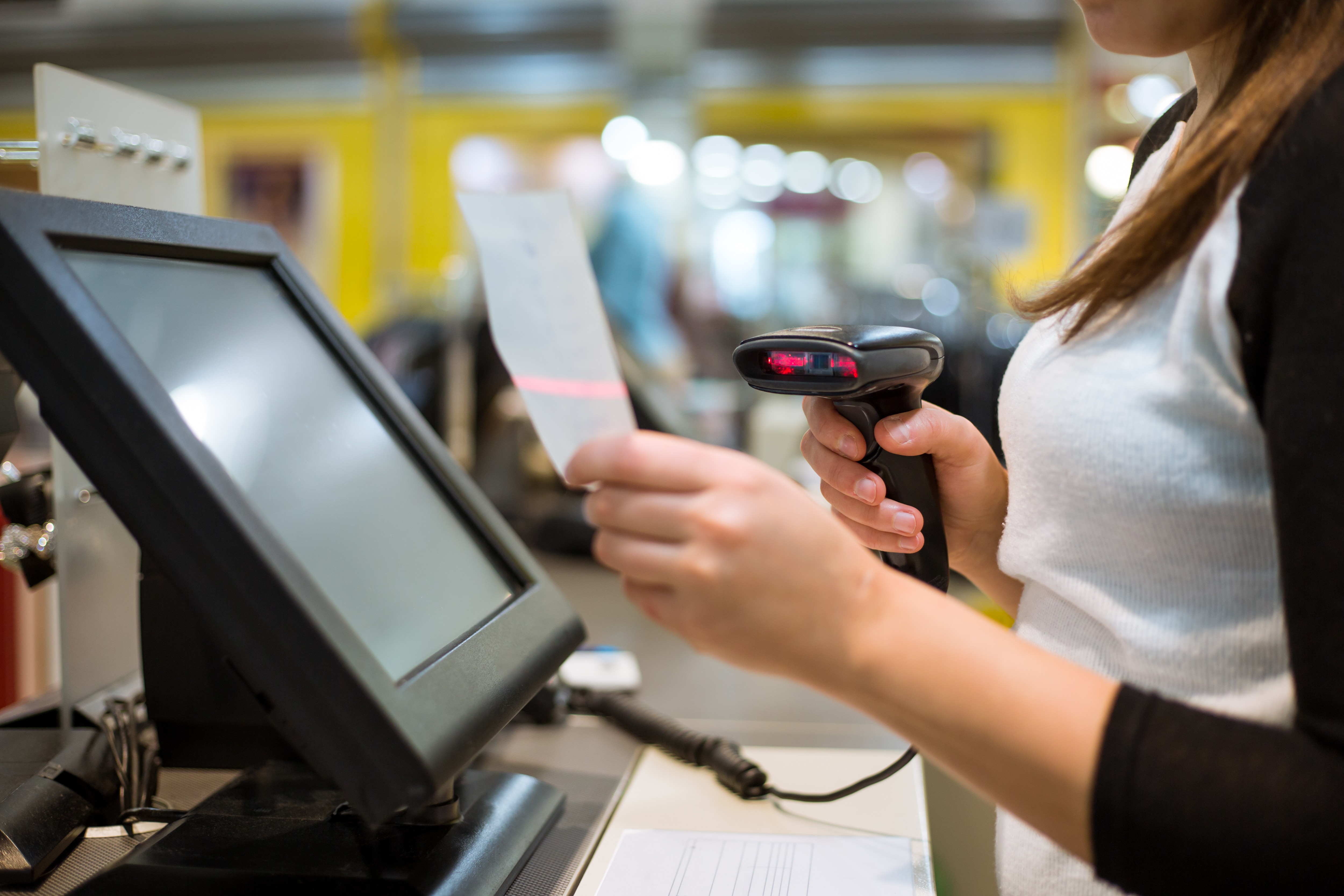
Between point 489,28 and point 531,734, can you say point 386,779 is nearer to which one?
point 531,734

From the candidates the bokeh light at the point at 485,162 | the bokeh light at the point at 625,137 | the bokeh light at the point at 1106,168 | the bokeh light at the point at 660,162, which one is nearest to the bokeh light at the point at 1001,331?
the bokeh light at the point at 1106,168

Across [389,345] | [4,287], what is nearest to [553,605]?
[4,287]

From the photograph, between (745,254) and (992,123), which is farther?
(745,254)

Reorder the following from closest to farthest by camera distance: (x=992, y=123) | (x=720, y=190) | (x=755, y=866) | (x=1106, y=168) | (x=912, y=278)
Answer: (x=755, y=866) < (x=1106, y=168) < (x=912, y=278) < (x=992, y=123) < (x=720, y=190)

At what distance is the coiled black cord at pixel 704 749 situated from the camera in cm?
77

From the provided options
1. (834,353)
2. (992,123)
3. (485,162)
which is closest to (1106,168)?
(992,123)

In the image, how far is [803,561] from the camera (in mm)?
439

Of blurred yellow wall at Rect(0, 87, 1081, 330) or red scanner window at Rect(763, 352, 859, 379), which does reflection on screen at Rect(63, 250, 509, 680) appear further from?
blurred yellow wall at Rect(0, 87, 1081, 330)

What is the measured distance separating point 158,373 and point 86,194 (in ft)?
1.45

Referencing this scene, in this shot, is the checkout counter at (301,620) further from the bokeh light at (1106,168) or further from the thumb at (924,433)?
the bokeh light at (1106,168)

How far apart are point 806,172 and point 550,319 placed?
25.6ft

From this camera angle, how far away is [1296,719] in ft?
1.40

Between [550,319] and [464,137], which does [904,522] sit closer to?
[550,319]

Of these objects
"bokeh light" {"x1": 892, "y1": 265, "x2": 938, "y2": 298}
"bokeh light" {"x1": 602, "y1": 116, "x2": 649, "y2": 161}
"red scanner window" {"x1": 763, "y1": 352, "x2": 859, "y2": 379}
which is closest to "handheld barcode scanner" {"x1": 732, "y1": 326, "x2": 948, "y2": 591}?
"red scanner window" {"x1": 763, "y1": 352, "x2": 859, "y2": 379}
